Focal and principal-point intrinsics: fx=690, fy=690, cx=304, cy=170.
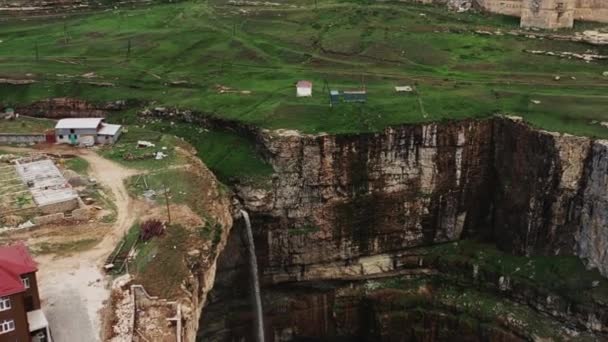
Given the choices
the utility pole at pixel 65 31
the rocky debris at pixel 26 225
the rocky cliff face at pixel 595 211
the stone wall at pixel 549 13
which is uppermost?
the stone wall at pixel 549 13

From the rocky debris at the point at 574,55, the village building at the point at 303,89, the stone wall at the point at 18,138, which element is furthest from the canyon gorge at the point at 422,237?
the rocky debris at the point at 574,55

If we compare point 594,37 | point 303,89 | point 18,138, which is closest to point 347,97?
point 303,89

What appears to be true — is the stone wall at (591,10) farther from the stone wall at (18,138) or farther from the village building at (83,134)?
the stone wall at (18,138)

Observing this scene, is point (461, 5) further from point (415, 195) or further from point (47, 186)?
point (47, 186)

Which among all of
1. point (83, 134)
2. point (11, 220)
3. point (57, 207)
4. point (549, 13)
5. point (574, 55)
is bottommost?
point (11, 220)

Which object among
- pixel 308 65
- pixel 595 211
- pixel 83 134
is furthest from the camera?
pixel 308 65

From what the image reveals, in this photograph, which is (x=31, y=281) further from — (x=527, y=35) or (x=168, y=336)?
(x=527, y=35)
